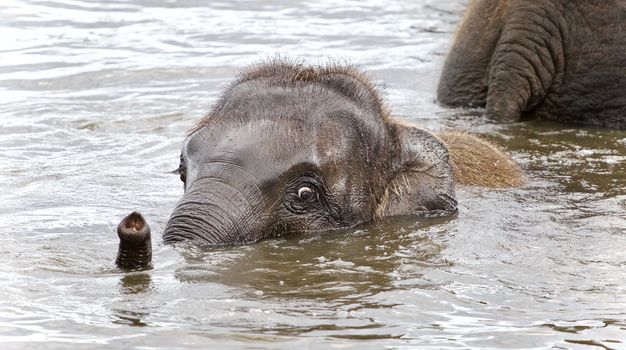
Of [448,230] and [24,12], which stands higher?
[24,12]

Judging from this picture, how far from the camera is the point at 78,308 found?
6406 millimetres

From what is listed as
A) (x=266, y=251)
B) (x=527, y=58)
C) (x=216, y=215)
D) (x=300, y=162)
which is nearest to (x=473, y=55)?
(x=527, y=58)

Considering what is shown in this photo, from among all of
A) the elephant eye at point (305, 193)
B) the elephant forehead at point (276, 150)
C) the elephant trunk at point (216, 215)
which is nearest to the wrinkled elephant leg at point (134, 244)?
the elephant trunk at point (216, 215)

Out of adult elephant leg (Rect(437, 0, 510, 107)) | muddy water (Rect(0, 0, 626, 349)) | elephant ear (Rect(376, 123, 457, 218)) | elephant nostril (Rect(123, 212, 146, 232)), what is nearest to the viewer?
muddy water (Rect(0, 0, 626, 349))

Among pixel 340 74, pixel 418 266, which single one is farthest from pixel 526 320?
pixel 340 74

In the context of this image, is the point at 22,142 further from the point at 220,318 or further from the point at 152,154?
the point at 220,318

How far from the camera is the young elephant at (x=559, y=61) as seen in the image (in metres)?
12.2

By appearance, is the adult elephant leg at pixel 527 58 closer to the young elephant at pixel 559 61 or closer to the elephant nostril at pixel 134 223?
the young elephant at pixel 559 61

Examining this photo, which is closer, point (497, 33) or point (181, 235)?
point (181, 235)

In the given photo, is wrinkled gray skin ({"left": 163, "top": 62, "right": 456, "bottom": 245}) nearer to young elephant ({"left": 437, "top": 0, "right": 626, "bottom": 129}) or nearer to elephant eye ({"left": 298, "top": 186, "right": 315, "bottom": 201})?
elephant eye ({"left": 298, "top": 186, "right": 315, "bottom": 201})

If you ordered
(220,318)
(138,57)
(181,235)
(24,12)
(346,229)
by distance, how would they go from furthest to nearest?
(24,12) < (138,57) < (346,229) < (181,235) < (220,318)

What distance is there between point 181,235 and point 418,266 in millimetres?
1234

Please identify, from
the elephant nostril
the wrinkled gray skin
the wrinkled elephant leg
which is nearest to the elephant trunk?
the wrinkled gray skin

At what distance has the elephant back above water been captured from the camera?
7605 millimetres
